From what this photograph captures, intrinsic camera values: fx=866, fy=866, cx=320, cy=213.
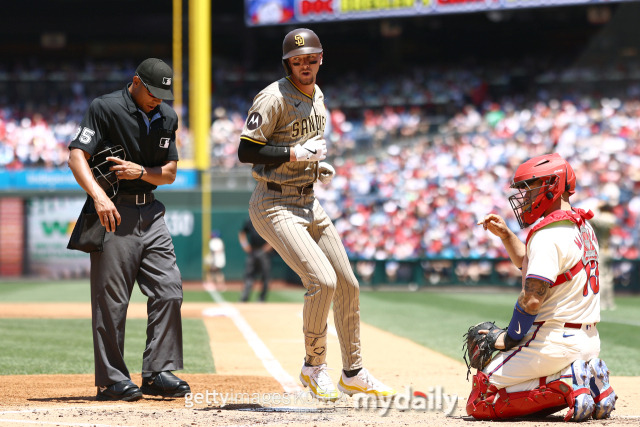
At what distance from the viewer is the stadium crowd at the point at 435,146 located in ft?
68.7

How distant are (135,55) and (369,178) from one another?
14.3 meters

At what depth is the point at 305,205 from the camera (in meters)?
5.04

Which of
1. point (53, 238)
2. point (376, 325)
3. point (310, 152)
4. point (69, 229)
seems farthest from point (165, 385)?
point (53, 238)

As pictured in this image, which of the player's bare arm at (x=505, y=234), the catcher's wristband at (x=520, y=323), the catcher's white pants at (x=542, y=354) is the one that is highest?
the player's bare arm at (x=505, y=234)

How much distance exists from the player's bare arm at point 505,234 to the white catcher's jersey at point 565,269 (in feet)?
0.83

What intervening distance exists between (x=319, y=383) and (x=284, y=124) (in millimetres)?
1488

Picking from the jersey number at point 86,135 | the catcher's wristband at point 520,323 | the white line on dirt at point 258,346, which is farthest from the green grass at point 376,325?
the catcher's wristband at point 520,323

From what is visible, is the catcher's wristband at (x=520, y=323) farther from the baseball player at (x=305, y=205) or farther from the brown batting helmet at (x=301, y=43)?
the brown batting helmet at (x=301, y=43)

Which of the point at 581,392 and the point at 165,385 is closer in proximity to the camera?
the point at 581,392

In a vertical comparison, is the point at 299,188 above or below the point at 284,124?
below

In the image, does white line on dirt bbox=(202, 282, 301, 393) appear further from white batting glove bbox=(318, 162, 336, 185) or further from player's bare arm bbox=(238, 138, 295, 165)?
player's bare arm bbox=(238, 138, 295, 165)

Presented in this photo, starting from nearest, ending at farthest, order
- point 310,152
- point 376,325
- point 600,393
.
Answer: point 600,393
point 310,152
point 376,325

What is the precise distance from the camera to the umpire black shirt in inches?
203

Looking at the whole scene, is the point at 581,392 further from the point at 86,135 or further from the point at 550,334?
the point at 86,135
